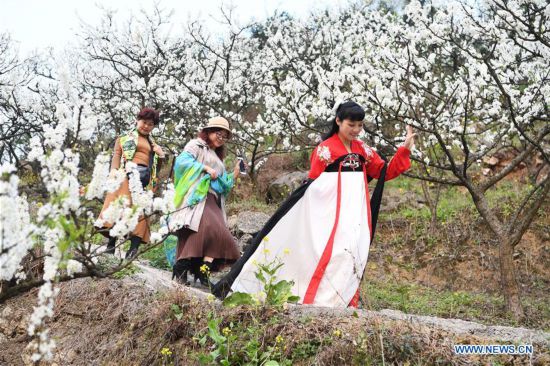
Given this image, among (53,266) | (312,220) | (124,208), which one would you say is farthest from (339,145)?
(53,266)

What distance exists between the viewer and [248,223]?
27.8 feet

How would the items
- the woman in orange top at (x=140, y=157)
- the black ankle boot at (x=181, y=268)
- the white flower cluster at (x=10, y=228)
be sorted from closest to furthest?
the white flower cluster at (x=10, y=228) → the black ankle boot at (x=181, y=268) → the woman in orange top at (x=140, y=157)

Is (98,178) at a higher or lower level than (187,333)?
higher

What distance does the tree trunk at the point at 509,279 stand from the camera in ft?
18.2

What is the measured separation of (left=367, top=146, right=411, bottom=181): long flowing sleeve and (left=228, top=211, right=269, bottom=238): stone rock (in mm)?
3406

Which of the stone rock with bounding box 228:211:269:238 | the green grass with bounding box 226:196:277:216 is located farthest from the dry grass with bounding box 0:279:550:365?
the green grass with bounding box 226:196:277:216

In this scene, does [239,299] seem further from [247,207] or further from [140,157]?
[247,207]

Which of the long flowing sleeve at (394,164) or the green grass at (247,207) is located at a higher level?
the long flowing sleeve at (394,164)

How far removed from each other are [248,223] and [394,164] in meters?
3.80

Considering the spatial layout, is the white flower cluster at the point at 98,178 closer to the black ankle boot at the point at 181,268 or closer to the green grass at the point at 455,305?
the black ankle boot at the point at 181,268

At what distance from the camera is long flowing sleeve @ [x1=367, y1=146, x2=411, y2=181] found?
4938mm

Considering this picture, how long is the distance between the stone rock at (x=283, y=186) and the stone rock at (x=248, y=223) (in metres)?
1.73

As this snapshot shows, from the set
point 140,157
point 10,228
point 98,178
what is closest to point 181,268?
point 140,157

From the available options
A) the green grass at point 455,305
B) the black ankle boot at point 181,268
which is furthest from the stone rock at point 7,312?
the green grass at point 455,305
